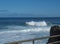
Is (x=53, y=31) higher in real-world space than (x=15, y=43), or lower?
higher

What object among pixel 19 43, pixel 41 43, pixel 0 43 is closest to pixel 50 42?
pixel 19 43

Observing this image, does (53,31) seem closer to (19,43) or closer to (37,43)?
(19,43)

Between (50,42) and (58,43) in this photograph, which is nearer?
(58,43)

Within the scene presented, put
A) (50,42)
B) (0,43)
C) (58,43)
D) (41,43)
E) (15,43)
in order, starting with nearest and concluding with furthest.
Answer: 1. (15,43)
2. (58,43)
3. (50,42)
4. (41,43)
5. (0,43)

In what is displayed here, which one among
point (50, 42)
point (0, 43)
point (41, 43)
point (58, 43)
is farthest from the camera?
point (0, 43)

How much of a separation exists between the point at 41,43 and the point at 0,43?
2.89 m

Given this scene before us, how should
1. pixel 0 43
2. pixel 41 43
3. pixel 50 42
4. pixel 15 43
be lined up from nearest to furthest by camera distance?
pixel 15 43, pixel 50 42, pixel 41 43, pixel 0 43

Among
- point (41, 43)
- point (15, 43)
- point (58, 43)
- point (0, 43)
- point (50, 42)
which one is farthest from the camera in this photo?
point (0, 43)

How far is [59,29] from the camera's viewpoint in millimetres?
8109

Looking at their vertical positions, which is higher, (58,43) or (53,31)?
(53,31)

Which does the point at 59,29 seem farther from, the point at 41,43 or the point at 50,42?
the point at 41,43

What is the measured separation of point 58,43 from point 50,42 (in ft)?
2.53

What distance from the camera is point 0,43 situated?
14391 millimetres

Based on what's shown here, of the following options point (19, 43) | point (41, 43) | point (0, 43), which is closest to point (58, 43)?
point (19, 43)
